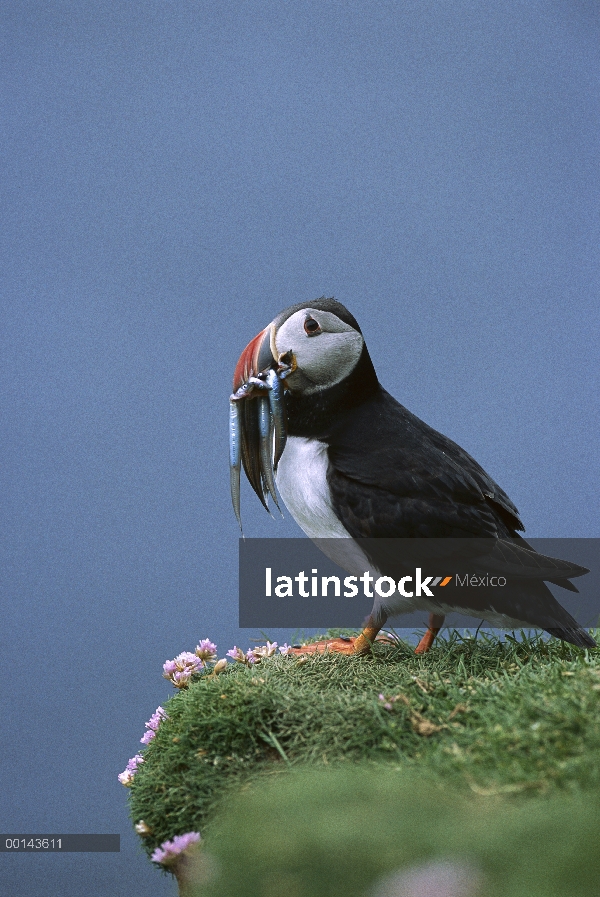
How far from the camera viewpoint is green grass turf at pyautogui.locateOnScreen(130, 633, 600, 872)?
1573 millimetres

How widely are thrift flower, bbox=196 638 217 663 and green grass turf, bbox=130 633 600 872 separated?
0.17 meters

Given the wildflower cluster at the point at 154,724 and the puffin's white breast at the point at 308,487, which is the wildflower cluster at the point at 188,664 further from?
the puffin's white breast at the point at 308,487

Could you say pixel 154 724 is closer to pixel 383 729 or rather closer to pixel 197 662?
pixel 197 662

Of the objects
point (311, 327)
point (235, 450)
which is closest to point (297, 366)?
point (311, 327)

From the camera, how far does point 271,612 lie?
2820 millimetres

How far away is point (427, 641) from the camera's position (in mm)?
2623

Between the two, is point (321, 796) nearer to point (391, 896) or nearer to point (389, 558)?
point (391, 896)

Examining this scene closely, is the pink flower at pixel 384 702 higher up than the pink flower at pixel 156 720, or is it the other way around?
the pink flower at pixel 384 702

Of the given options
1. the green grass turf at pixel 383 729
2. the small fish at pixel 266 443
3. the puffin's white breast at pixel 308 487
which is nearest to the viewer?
the green grass turf at pixel 383 729

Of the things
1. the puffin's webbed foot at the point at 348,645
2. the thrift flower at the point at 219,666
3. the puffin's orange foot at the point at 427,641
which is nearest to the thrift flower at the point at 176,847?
the thrift flower at the point at 219,666

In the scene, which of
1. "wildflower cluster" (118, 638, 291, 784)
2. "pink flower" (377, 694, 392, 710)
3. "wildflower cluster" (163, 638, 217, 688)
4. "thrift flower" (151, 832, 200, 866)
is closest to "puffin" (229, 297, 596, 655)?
"wildflower cluster" (118, 638, 291, 784)

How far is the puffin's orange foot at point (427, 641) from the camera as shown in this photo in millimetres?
2590

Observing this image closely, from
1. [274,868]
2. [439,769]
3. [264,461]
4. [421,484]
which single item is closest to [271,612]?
[264,461]

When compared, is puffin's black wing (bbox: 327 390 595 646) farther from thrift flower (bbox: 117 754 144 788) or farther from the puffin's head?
thrift flower (bbox: 117 754 144 788)
